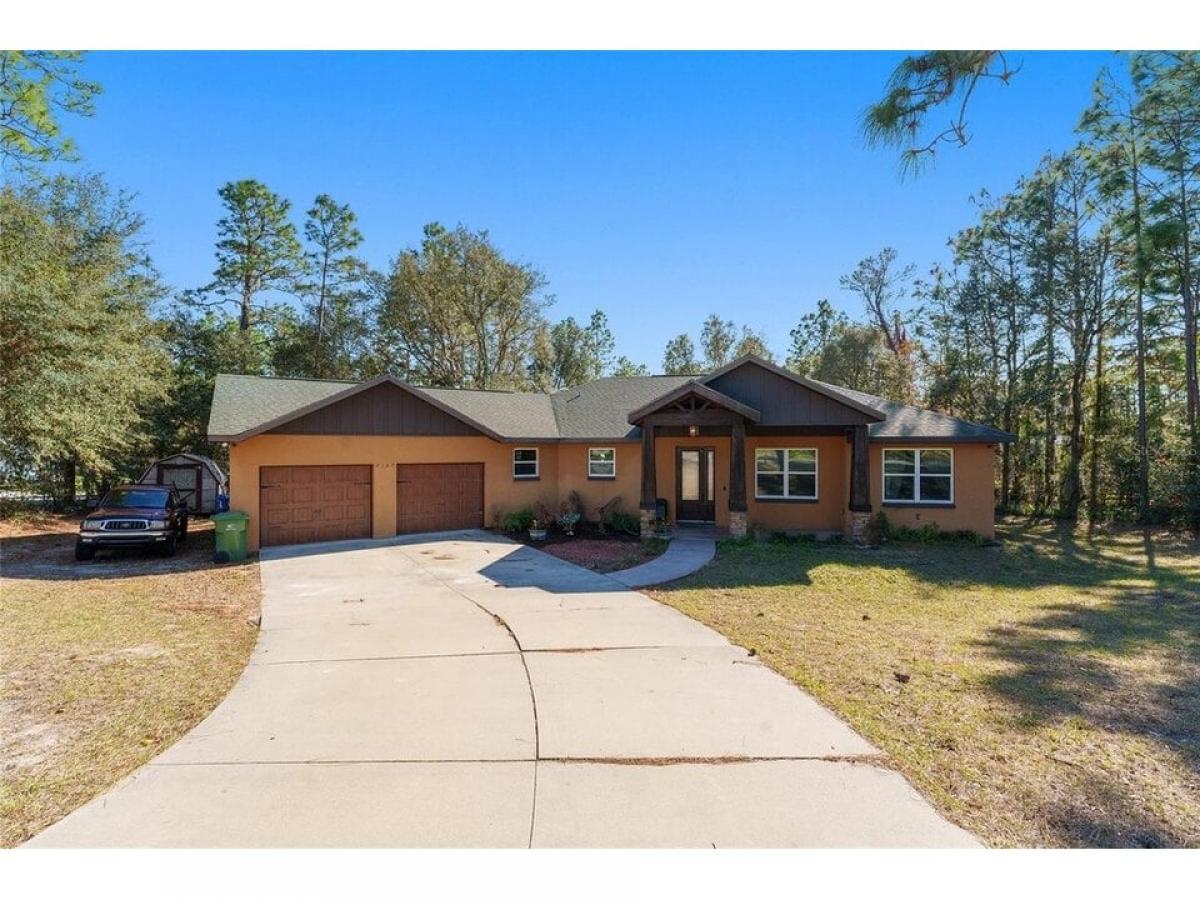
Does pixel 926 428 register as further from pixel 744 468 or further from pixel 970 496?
pixel 744 468

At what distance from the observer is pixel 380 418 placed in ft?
46.9

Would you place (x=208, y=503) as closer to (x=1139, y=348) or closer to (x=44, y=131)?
(x=44, y=131)

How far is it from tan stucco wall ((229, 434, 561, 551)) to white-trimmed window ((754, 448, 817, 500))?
5.88 m

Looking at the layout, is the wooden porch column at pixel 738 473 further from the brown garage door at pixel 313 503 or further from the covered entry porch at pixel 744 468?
the brown garage door at pixel 313 503

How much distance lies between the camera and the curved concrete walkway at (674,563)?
1016cm

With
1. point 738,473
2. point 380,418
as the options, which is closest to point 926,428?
point 738,473

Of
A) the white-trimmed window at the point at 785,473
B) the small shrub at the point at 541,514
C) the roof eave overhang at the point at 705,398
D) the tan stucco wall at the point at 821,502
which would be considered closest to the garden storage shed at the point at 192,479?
the small shrub at the point at 541,514

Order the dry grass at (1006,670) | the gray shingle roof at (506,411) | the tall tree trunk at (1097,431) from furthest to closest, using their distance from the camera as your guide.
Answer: the tall tree trunk at (1097,431), the gray shingle roof at (506,411), the dry grass at (1006,670)

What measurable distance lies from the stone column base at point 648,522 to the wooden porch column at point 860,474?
4.78 metres

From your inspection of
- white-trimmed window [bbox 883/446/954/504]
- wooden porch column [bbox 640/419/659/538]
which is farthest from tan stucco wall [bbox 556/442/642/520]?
white-trimmed window [bbox 883/446/954/504]

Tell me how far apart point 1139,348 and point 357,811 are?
24037mm

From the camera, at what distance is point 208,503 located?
2038 centimetres

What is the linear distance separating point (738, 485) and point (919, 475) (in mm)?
4804

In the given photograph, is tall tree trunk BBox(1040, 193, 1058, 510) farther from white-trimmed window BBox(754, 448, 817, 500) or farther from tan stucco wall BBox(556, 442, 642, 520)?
tan stucco wall BBox(556, 442, 642, 520)
